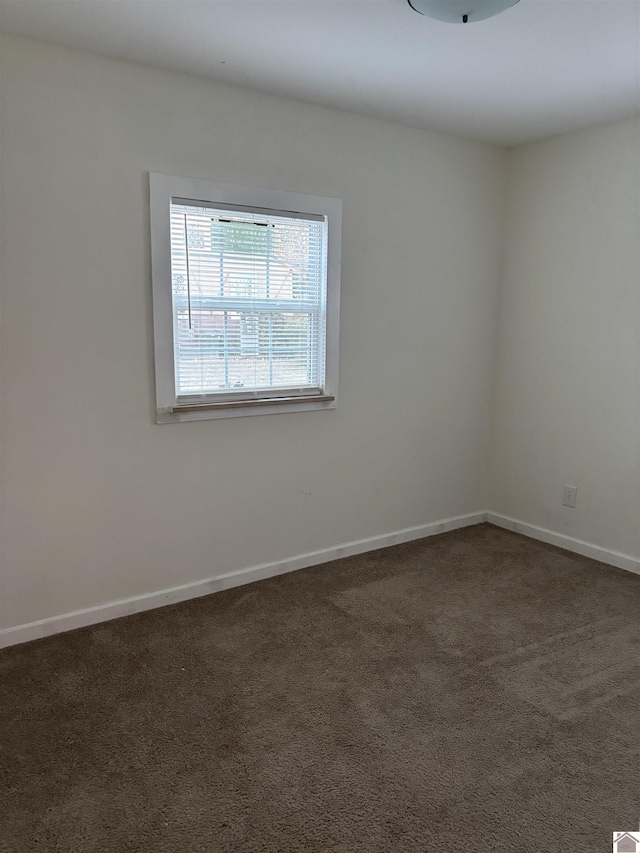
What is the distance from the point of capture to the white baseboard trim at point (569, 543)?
350cm

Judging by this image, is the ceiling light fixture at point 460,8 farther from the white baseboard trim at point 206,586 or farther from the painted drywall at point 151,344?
the white baseboard trim at point 206,586

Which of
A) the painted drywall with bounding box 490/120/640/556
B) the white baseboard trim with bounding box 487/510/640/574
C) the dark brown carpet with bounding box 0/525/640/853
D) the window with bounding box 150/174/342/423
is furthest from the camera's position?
the white baseboard trim with bounding box 487/510/640/574

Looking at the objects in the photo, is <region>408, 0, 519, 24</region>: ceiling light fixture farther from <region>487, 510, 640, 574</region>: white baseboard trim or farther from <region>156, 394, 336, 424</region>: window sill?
<region>487, 510, 640, 574</region>: white baseboard trim

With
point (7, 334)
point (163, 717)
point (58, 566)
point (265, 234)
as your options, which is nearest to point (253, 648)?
point (163, 717)

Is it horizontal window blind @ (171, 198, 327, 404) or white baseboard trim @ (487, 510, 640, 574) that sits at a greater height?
horizontal window blind @ (171, 198, 327, 404)

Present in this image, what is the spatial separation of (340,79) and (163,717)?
9.13 ft

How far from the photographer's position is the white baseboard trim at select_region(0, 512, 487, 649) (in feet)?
8.78

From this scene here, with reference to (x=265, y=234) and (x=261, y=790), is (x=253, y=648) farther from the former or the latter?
(x=265, y=234)

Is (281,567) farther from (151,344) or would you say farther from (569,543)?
(569,543)

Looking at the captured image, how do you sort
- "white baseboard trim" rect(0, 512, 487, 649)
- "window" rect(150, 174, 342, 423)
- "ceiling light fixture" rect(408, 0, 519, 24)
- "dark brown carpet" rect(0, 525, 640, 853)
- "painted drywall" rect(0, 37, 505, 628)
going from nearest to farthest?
"dark brown carpet" rect(0, 525, 640, 853) → "ceiling light fixture" rect(408, 0, 519, 24) → "painted drywall" rect(0, 37, 505, 628) → "white baseboard trim" rect(0, 512, 487, 649) → "window" rect(150, 174, 342, 423)

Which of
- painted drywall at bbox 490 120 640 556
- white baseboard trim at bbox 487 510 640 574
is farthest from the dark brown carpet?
painted drywall at bbox 490 120 640 556

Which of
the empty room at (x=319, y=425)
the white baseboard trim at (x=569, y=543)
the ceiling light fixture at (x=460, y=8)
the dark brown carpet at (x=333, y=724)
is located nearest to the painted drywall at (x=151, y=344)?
the empty room at (x=319, y=425)

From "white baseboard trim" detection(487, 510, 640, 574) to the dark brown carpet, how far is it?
1.17ft

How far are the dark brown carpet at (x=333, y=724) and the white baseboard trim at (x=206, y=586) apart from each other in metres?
0.06
